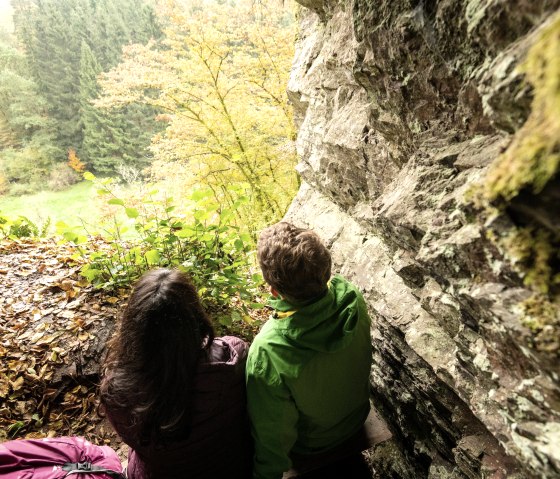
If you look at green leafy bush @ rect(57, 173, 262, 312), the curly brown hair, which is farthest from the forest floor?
the curly brown hair

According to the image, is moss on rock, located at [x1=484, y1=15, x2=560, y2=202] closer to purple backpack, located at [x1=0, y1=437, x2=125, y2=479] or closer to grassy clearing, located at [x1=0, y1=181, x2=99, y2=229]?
purple backpack, located at [x1=0, y1=437, x2=125, y2=479]

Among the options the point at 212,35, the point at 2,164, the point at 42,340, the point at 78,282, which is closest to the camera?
the point at 42,340

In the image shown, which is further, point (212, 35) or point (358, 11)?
point (212, 35)

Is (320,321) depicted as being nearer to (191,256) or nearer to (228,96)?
(191,256)

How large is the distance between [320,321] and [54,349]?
3086 millimetres

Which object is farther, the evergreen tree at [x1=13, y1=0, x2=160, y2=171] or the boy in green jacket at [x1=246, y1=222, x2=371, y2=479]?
the evergreen tree at [x1=13, y1=0, x2=160, y2=171]

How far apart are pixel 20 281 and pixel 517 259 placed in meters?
5.12

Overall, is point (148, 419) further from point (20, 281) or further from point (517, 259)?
point (20, 281)

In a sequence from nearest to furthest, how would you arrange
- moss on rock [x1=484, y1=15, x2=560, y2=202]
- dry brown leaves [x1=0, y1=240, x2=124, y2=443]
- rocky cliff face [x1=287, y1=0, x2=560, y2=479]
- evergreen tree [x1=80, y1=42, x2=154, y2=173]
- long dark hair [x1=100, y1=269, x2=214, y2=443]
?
moss on rock [x1=484, y1=15, x2=560, y2=202], rocky cliff face [x1=287, y1=0, x2=560, y2=479], long dark hair [x1=100, y1=269, x2=214, y2=443], dry brown leaves [x1=0, y1=240, x2=124, y2=443], evergreen tree [x1=80, y1=42, x2=154, y2=173]

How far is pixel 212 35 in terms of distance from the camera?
575 cm

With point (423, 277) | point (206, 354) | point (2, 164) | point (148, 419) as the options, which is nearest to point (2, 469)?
point (148, 419)

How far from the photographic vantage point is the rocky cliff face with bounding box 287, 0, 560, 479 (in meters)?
0.83

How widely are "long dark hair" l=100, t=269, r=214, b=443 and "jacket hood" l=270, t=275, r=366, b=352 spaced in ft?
1.49

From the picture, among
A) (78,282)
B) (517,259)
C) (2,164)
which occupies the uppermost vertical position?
(517,259)
